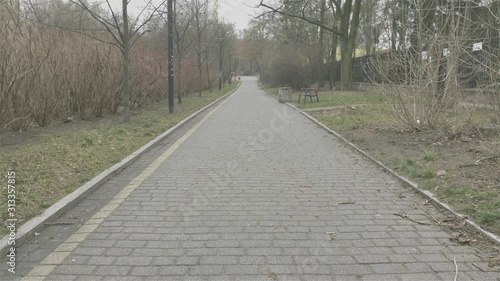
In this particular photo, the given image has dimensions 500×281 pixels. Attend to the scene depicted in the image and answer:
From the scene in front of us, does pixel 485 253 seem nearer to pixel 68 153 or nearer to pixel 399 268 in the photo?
pixel 399 268

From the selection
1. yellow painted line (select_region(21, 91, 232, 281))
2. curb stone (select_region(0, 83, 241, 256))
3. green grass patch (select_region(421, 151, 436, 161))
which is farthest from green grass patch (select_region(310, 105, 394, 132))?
yellow painted line (select_region(21, 91, 232, 281))

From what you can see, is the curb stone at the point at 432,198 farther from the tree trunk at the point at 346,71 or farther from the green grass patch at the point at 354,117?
the tree trunk at the point at 346,71

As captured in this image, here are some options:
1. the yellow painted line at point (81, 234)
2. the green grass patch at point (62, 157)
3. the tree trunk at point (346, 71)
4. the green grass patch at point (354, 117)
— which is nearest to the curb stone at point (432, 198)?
the green grass patch at point (354, 117)

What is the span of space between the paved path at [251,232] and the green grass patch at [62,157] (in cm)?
49

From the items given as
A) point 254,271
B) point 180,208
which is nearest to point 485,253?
point 254,271

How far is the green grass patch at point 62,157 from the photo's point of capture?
516cm

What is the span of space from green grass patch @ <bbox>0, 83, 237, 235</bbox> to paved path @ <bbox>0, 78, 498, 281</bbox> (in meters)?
0.49

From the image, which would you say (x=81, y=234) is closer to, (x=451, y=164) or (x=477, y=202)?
(x=477, y=202)

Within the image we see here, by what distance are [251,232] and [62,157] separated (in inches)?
174

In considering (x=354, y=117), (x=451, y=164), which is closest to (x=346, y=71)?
(x=354, y=117)

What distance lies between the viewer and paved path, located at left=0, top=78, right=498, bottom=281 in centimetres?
345

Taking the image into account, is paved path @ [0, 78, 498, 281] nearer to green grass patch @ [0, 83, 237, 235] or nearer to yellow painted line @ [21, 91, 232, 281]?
yellow painted line @ [21, 91, 232, 281]

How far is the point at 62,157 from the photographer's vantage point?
7.20 meters

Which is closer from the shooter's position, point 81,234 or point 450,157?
point 81,234
